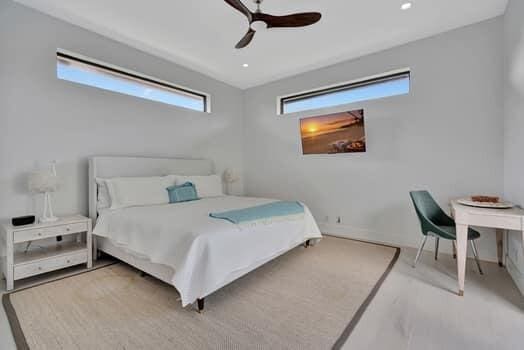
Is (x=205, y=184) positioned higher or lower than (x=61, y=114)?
lower

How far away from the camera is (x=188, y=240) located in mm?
1869

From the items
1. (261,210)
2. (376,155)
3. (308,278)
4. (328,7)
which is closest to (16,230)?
(261,210)

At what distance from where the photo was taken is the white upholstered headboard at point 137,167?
3.00 m

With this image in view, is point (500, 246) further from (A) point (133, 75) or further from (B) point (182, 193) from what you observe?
(A) point (133, 75)

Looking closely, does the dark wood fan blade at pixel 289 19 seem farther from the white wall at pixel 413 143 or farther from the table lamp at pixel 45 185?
the table lamp at pixel 45 185

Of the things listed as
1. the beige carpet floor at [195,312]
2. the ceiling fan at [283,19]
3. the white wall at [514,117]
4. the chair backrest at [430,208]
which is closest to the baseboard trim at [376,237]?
the chair backrest at [430,208]

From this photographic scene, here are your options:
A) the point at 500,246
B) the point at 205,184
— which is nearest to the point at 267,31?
the point at 205,184

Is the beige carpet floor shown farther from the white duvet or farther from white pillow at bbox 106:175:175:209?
white pillow at bbox 106:175:175:209

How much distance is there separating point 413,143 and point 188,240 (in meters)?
3.40

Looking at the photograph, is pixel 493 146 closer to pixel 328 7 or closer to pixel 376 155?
pixel 376 155

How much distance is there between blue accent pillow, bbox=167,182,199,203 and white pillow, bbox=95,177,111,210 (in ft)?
2.45

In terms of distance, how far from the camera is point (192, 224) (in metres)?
2.09

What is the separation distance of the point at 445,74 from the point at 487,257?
2.47m

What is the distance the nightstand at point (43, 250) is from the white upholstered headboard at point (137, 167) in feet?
1.16
